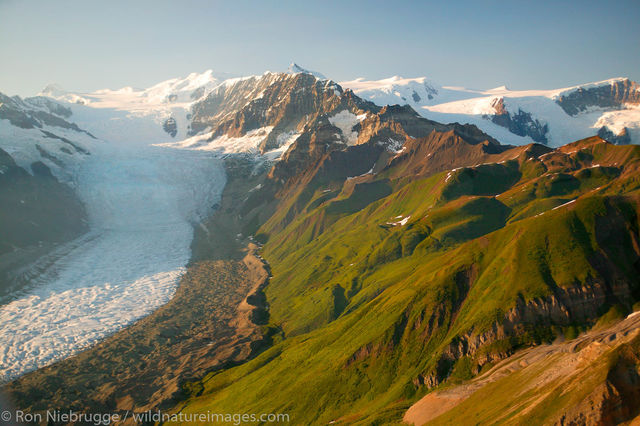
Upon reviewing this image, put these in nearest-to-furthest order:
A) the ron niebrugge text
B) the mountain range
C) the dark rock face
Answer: the mountain range → the ron niebrugge text → the dark rock face

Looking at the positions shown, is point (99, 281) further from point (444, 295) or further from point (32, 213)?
point (444, 295)

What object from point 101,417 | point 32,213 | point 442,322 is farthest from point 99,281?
point 442,322

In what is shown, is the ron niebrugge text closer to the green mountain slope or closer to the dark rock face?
the green mountain slope

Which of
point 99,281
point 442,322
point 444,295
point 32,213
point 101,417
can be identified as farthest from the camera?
point 32,213

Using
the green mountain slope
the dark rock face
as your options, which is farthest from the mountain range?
the dark rock face

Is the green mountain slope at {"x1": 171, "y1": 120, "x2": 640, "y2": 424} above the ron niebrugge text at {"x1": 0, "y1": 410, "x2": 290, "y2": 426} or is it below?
above

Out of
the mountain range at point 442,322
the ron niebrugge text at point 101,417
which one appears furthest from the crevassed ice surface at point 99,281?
the ron niebrugge text at point 101,417

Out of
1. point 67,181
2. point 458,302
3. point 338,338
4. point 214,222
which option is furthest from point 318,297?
point 67,181

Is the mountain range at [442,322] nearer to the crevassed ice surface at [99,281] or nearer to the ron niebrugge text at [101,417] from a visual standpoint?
the ron niebrugge text at [101,417]

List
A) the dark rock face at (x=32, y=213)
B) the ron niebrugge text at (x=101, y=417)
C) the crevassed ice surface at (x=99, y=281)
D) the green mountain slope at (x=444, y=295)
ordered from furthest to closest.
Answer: the dark rock face at (x=32, y=213)
the crevassed ice surface at (x=99, y=281)
the ron niebrugge text at (x=101, y=417)
the green mountain slope at (x=444, y=295)
